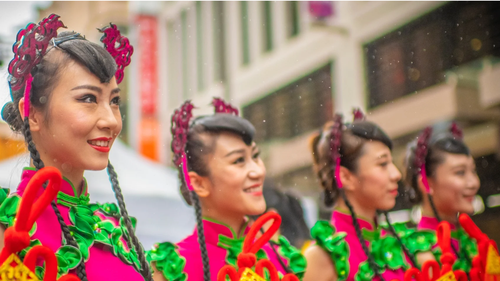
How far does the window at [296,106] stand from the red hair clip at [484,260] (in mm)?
715

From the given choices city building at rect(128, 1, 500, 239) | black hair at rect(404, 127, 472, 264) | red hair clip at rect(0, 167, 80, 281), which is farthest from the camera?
black hair at rect(404, 127, 472, 264)

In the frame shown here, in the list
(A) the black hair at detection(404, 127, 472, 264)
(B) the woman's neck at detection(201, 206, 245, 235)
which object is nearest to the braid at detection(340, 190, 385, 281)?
(A) the black hair at detection(404, 127, 472, 264)

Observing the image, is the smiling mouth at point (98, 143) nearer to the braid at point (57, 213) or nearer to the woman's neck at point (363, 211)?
the braid at point (57, 213)

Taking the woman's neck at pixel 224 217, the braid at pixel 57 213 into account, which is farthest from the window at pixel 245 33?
the braid at pixel 57 213

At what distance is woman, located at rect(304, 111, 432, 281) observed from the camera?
5.68 feet

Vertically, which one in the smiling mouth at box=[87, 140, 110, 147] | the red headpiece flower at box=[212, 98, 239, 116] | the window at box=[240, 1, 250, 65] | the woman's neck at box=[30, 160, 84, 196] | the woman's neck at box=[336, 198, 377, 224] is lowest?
the woman's neck at box=[30, 160, 84, 196]

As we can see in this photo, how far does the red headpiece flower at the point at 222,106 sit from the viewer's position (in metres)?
1.79

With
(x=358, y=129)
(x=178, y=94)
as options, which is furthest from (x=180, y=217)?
(x=358, y=129)

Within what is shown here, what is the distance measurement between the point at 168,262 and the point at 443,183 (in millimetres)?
946

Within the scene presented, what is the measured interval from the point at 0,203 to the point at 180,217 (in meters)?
1.16

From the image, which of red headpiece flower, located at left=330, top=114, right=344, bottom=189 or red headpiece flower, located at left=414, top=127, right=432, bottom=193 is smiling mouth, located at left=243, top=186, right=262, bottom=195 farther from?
red headpiece flower, located at left=414, top=127, right=432, bottom=193

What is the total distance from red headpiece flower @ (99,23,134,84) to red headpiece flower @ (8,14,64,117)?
134 millimetres

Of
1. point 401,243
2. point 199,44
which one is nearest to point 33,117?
point 199,44

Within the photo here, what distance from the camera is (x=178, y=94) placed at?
1.78 m
